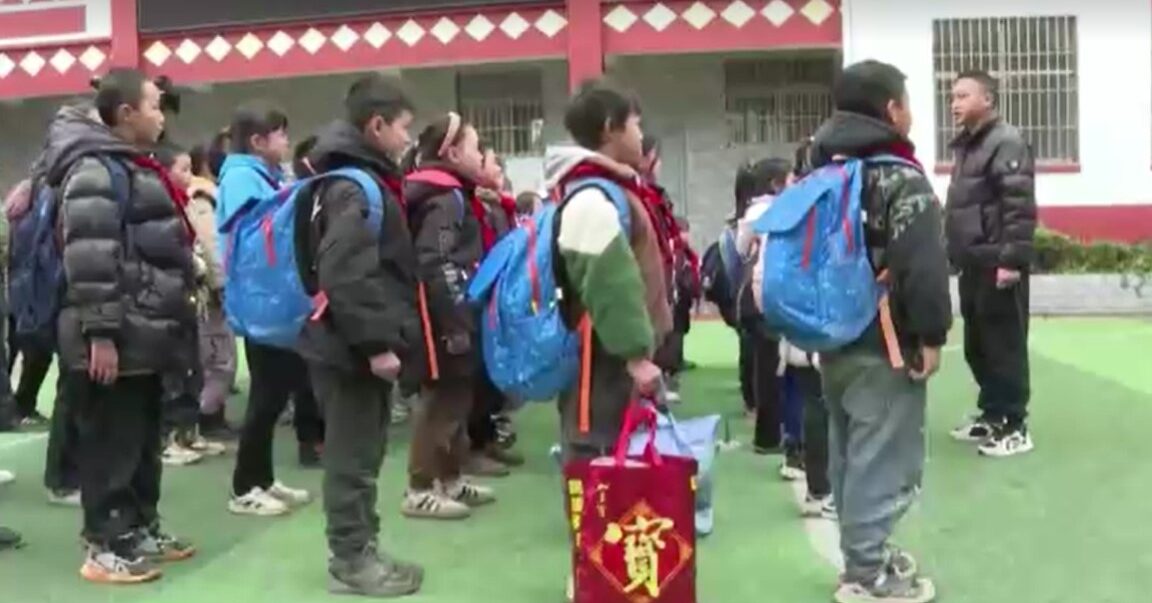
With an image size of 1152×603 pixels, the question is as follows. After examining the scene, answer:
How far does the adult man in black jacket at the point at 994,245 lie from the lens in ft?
22.7

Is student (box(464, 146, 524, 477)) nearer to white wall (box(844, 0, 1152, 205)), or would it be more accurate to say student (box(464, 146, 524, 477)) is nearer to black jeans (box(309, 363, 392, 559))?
black jeans (box(309, 363, 392, 559))

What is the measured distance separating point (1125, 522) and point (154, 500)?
3706 mm

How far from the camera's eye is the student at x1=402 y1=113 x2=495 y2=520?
237 inches

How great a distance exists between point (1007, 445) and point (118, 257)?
4271 millimetres

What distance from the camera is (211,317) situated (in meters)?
7.70

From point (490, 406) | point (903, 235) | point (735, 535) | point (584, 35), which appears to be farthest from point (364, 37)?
point (903, 235)

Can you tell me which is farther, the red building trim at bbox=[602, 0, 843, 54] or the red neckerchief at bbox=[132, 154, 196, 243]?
the red building trim at bbox=[602, 0, 843, 54]

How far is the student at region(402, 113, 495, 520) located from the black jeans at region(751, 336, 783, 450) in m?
1.42

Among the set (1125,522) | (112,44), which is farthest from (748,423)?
(112,44)

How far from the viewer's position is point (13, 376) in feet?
33.3

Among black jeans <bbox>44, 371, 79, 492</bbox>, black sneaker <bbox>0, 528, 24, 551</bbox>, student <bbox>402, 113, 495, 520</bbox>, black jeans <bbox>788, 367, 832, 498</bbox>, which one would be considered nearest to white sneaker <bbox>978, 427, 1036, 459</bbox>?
black jeans <bbox>788, 367, 832, 498</bbox>

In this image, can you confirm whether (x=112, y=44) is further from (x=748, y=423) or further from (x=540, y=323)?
(x=540, y=323)

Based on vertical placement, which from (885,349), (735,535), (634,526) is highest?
(885,349)

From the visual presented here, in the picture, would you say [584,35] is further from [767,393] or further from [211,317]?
[767,393]
